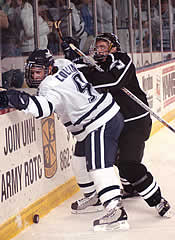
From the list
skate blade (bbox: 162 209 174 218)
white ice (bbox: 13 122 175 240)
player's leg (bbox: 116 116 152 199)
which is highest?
player's leg (bbox: 116 116 152 199)

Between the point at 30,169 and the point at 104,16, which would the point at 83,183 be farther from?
the point at 104,16

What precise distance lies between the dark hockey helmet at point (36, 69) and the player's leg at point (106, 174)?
44cm

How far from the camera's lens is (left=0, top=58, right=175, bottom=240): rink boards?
3.59m

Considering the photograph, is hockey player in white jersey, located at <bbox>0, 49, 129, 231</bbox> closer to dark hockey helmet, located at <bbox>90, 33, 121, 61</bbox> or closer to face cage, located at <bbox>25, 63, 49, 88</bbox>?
face cage, located at <bbox>25, 63, 49, 88</bbox>

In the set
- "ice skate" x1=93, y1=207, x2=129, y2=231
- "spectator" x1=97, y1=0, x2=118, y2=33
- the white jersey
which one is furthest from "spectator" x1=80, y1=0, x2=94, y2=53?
"ice skate" x1=93, y1=207, x2=129, y2=231

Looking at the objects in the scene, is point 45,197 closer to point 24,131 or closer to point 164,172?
point 24,131

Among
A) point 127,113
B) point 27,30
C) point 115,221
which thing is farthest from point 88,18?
point 115,221

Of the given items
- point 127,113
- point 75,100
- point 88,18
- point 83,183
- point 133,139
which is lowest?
point 83,183

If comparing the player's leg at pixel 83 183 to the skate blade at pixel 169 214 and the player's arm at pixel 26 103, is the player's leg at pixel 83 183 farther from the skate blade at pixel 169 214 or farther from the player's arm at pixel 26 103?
the player's arm at pixel 26 103

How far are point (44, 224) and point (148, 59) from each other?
15.8 ft

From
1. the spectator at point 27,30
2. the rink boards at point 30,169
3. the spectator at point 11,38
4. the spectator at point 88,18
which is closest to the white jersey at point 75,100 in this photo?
the rink boards at point 30,169

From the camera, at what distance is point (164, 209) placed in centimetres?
391

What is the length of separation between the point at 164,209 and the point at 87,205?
544mm

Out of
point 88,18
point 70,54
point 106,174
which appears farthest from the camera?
point 88,18
